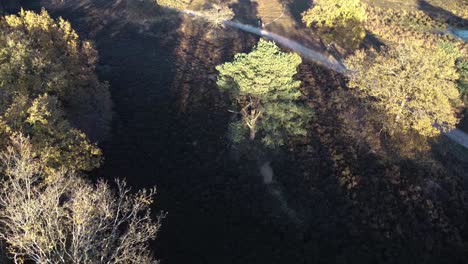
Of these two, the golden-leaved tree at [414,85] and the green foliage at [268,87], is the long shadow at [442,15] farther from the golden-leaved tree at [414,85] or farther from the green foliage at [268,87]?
the green foliage at [268,87]

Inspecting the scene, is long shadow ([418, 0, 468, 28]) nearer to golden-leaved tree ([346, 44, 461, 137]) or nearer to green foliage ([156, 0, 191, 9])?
golden-leaved tree ([346, 44, 461, 137])

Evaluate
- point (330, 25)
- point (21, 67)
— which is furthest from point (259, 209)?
point (330, 25)

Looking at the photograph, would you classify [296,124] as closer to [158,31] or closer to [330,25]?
[330,25]

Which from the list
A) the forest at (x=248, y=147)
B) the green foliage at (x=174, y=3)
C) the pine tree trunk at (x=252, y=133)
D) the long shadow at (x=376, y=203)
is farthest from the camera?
the green foliage at (x=174, y=3)

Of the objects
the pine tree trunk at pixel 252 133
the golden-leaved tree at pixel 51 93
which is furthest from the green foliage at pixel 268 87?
the golden-leaved tree at pixel 51 93

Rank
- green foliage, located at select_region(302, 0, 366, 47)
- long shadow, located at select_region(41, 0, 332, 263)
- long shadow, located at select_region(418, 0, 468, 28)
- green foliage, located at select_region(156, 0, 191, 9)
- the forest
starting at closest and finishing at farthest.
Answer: the forest, long shadow, located at select_region(41, 0, 332, 263), green foliage, located at select_region(302, 0, 366, 47), green foliage, located at select_region(156, 0, 191, 9), long shadow, located at select_region(418, 0, 468, 28)

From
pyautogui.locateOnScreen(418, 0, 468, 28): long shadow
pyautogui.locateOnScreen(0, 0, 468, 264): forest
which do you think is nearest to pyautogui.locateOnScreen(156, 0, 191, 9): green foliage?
pyautogui.locateOnScreen(0, 0, 468, 264): forest
